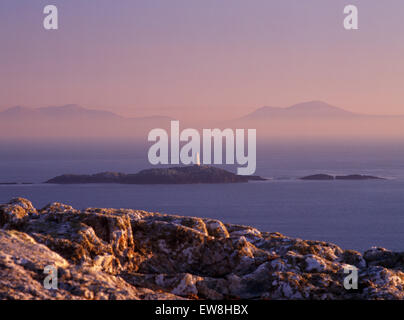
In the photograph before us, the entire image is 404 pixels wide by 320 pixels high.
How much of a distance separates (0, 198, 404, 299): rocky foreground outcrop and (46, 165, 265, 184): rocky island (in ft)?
519

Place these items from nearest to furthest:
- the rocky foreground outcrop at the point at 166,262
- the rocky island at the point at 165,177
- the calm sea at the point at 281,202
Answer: the rocky foreground outcrop at the point at 166,262
the calm sea at the point at 281,202
the rocky island at the point at 165,177

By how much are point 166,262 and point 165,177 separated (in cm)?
16388

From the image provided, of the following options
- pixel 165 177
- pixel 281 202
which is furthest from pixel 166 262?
pixel 165 177

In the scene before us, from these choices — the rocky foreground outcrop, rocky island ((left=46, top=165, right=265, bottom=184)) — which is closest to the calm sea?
rocky island ((left=46, top=165, right=265, bottom=184))

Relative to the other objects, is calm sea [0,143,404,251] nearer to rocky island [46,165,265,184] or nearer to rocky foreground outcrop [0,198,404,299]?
rocky island [46,165,265,184]

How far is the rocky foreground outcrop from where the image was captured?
29.8ft

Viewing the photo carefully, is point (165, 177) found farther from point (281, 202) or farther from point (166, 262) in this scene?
point (166, 262)

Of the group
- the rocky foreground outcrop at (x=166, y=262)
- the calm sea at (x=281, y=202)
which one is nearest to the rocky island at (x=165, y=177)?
the calm sea at (x=281, y=202)

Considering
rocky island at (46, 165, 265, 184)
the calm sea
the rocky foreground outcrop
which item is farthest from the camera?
rocky island at (46, 165, 265, 184)

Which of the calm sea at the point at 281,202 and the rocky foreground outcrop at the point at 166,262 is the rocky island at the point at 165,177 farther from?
the rocky foreground outcrop at the point at 166,262

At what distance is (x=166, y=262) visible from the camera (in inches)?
508

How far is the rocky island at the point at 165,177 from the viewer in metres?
174

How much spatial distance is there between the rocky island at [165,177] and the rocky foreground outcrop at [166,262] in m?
158

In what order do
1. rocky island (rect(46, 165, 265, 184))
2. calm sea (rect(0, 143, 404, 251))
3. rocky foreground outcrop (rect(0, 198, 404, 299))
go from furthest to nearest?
rocky island (rect(46, 165, 265, 184)) → calm sea (rect(0, 143, 404, 251)) → rocky foreground outcrop (rect(0, 198, 404, 299))
